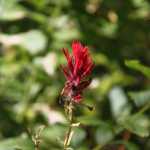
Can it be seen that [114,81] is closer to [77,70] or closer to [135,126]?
[135,126]

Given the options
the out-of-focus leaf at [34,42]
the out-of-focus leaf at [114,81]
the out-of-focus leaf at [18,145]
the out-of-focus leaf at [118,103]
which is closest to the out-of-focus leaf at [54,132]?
the out-of-focus leaf at [18,145]

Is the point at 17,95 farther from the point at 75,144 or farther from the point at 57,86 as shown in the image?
the point at 75,144

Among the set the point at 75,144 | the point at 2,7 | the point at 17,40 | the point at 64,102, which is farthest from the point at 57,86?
the point at 64,102

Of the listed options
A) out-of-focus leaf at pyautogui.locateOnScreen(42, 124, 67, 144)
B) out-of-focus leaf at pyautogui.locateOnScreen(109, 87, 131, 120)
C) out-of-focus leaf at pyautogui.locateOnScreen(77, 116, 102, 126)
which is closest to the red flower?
out-of-focus leaf at pyautogui.locateOnScreen(77, 116, 102, 126)

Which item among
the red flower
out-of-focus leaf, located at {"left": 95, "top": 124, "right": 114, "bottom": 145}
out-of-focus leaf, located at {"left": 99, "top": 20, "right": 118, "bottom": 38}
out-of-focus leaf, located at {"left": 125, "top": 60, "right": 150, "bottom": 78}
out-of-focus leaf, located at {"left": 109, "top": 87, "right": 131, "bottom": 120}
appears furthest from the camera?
out-of-focus leaf, located at {"left": 99, "top": 20, "right": 118, "bottom": 38}

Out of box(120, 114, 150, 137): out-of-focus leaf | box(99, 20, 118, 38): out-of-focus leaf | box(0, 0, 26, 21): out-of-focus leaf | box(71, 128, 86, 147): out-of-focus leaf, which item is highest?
box(0, 0, 26, 21): out-of-focus leaf

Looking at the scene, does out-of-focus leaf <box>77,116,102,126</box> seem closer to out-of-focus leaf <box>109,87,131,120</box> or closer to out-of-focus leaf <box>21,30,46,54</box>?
out-of-focus leaf <box>109,87,131,120</box>

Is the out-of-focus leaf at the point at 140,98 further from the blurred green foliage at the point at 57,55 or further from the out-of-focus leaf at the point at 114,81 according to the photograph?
→ the out-of-focus leaf at the point at 114,81

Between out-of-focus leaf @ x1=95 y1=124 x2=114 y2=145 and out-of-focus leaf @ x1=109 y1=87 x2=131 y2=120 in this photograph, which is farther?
out-of-focus leaf @ x1=109 y1=87 x2=131 y2=120
